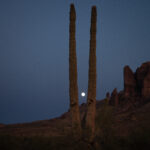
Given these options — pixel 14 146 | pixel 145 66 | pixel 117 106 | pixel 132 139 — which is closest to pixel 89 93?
pixel 132 139

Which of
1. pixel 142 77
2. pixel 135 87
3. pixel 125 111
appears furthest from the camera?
pixel 135 87

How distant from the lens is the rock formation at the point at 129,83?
1534 inches

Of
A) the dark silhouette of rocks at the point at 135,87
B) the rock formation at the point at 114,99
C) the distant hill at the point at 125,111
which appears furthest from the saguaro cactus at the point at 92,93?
the rock formation at the point at 114,99

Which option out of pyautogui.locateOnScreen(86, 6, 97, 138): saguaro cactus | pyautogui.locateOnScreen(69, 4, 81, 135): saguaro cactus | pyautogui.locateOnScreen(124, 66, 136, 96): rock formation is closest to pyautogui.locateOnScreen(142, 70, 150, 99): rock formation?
pyautogui.locateOnScreen(124, 66, 136, 96): rock formation

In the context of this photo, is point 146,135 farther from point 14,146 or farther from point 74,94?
point 14,146

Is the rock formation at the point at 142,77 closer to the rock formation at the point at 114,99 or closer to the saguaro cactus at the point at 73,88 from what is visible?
the rock formation at the point at 114,99

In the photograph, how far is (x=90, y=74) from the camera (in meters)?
11.1

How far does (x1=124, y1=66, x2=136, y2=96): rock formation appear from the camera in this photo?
39.0 metres

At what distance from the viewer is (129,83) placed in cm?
3947

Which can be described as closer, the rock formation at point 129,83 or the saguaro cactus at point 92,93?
the saguaro cactus at point 92,93

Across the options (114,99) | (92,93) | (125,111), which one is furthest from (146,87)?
(92,93)

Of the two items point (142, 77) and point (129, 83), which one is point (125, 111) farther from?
point (142, 77)

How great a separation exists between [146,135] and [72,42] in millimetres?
5959

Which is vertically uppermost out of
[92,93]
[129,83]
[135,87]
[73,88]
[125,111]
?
[129,83]
